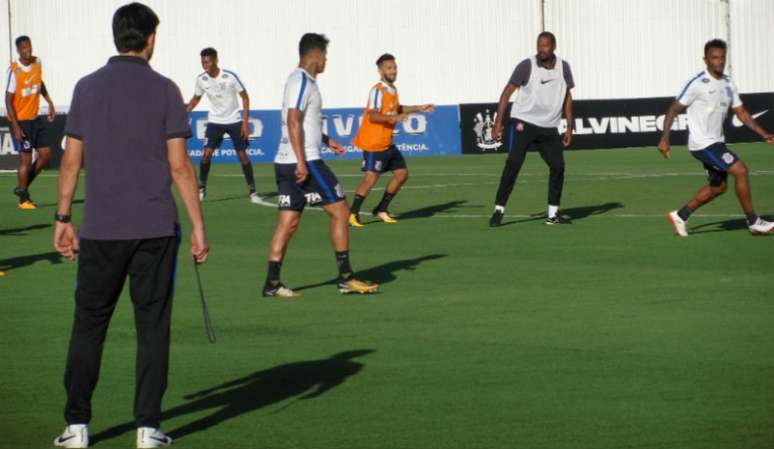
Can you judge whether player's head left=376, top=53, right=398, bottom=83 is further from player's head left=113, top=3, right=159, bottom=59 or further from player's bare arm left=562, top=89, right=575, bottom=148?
player's head left=113, top=3, right=159, bottom=59

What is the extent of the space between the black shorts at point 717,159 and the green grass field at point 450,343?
0.64m

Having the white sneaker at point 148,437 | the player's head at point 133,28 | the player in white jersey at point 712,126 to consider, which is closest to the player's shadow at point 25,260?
the player in white jersey at point 712,126

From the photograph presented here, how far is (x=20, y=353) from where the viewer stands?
10500 mm

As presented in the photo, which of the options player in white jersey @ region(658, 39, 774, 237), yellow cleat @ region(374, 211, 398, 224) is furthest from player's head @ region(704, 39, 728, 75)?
yellow cleat @ region(374, 211, 398, 224)

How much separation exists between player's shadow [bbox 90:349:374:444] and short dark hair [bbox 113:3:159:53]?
192cm

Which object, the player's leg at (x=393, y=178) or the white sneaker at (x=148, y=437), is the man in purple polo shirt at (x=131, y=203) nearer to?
the white sneaker at (x=148, y=437)

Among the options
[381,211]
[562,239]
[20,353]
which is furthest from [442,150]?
[20,353]

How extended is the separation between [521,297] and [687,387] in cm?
404

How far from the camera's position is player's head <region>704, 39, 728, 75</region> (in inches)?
661

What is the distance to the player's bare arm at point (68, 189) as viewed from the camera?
7.60 m

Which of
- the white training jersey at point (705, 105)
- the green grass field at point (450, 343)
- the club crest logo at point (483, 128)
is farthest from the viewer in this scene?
the club crest logo at point (483, 128)

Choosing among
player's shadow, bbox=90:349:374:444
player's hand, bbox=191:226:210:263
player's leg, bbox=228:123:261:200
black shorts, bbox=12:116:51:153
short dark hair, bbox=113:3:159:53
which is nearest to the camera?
short dark hair, bbox=113:3:159:53

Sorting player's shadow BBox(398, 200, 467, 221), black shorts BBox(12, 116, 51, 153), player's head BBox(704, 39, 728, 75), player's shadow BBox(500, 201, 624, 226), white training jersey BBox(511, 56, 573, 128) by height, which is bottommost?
player's shadow BBox(500, 201, 624, 226)

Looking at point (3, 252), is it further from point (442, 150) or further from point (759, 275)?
point (442, 150)
